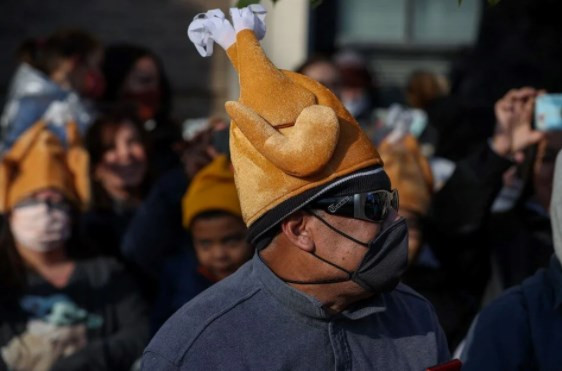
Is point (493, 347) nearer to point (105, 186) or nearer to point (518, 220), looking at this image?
point (518, 220)

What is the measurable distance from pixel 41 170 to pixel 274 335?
2.40 meters

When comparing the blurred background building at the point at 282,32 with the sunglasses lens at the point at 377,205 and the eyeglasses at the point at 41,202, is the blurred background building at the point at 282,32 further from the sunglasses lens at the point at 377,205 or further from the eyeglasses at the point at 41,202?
the sunglasses lens at the point at 377,205

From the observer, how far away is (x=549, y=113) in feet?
13.4

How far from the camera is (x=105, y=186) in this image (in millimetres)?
5219

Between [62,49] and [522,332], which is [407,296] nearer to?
[522,332]

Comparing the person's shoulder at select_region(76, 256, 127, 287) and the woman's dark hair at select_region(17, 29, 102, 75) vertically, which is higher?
the woman's dark hair at select_region(17, 29, 102, 75)

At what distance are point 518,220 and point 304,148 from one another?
1.81m

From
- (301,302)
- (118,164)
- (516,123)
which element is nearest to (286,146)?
(301,302)

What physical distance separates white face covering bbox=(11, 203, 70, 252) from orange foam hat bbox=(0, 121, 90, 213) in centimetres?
8

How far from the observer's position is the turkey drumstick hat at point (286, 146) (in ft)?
8.52

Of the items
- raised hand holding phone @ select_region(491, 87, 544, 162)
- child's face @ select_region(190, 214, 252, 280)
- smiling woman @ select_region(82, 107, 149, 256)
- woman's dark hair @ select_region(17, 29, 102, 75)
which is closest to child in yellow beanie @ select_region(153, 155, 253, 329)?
child's face @ select_region(190, 214, 252, 280)

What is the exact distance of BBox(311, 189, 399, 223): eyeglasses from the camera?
267 cm

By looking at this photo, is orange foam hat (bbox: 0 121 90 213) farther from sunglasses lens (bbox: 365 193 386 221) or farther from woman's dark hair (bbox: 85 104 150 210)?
sunglasses lens (bbox: 365 193 386 221)

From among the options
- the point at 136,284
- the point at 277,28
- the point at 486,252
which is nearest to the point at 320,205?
the point at 486,252
